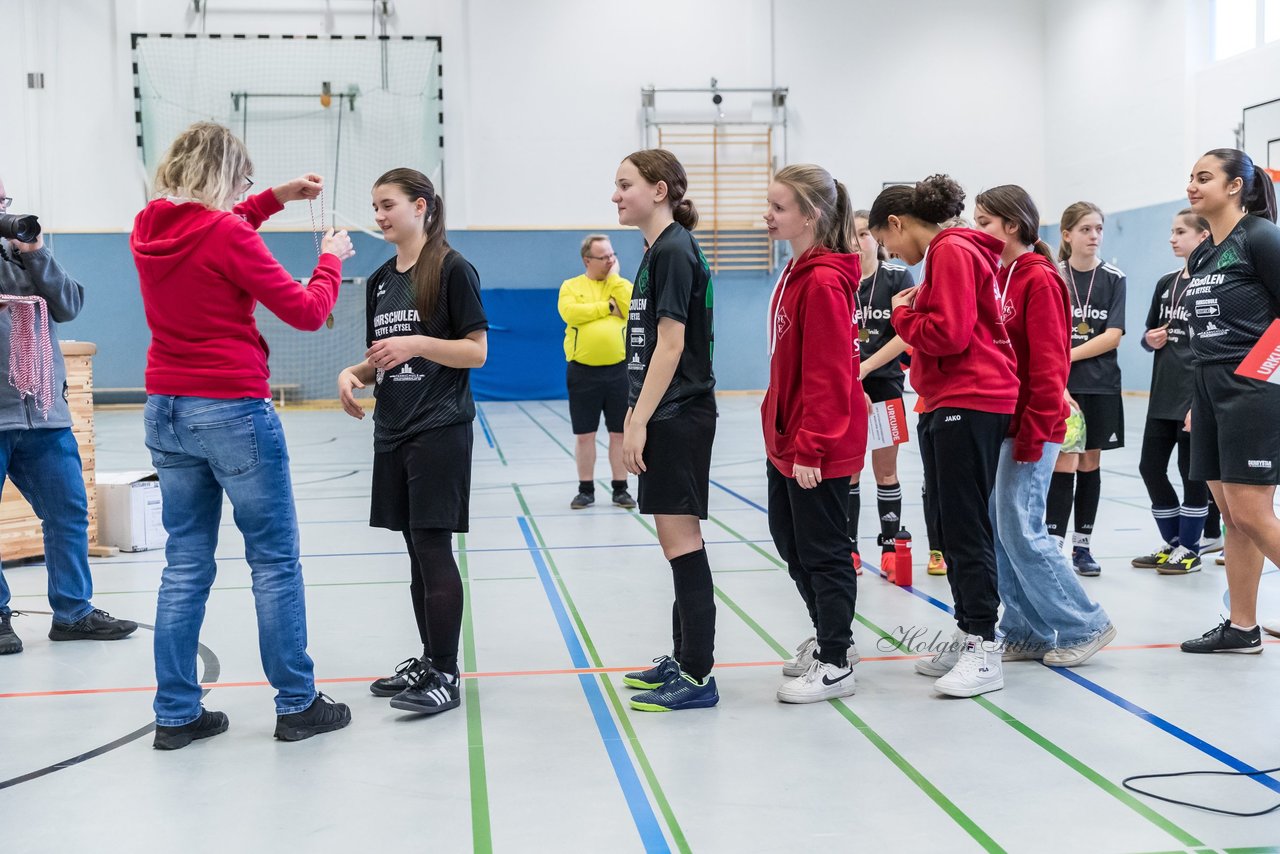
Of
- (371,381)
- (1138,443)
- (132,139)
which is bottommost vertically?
(1138,443)

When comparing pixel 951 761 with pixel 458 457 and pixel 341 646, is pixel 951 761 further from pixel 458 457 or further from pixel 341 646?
pixel 341 646

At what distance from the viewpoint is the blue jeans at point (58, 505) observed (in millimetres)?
3773

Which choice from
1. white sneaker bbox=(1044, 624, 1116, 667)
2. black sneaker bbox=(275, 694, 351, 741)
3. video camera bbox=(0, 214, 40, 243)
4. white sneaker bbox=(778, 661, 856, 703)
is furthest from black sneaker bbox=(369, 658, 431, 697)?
white sneaker bbox=(1044, 624, 1116, 667)

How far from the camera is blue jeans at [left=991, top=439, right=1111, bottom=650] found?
131 inches

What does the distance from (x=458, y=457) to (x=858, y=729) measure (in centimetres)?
128

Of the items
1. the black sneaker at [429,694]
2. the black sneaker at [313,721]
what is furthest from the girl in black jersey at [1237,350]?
the black sneaker at [313,721]

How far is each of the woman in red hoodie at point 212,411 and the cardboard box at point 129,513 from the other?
2.82 m

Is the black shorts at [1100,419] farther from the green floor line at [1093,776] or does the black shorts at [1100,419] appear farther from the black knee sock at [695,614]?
the black knee sock at [695,614]

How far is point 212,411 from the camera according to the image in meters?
2.67

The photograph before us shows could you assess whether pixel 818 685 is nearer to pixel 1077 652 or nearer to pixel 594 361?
pixel 1077 652

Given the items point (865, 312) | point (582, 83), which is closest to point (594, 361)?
point (865, 312)

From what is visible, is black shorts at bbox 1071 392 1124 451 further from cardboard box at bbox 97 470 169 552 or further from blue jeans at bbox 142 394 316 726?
cardboard box at bbox 97 470 169 552

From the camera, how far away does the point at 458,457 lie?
3008 millimetres

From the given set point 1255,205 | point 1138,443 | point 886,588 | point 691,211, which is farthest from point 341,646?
point 1138,443
